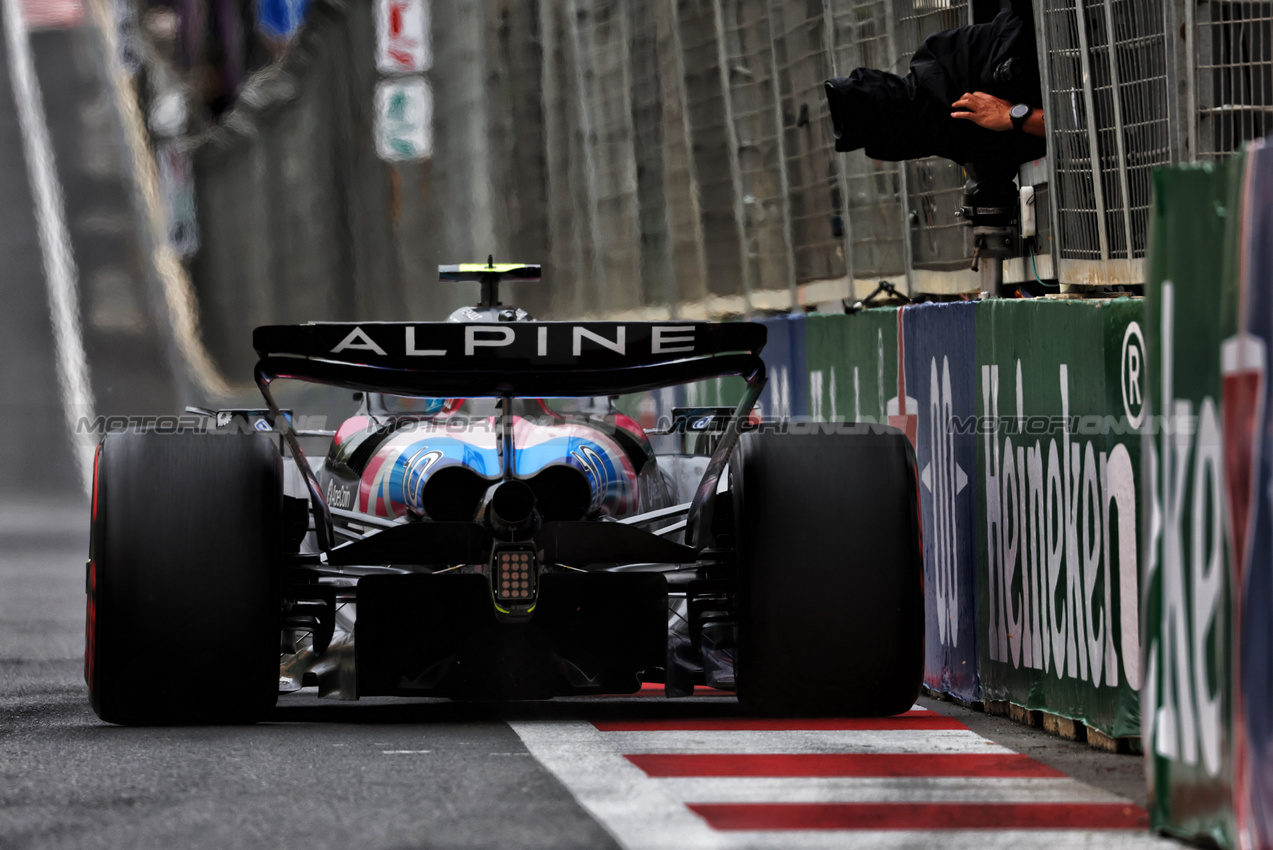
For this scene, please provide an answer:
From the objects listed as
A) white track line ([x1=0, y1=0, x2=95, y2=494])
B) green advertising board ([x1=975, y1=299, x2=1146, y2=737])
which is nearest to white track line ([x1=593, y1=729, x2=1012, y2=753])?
green advertising board ([x1=975, y1=299, x2=1146, y2=737])

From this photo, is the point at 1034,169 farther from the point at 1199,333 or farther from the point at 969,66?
the point at 1199,333

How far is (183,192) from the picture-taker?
49906mm

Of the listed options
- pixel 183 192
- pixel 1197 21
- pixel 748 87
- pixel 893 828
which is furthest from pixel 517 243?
pixel 893 828

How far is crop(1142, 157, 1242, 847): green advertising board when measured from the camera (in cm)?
595

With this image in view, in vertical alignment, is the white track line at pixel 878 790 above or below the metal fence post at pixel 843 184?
below

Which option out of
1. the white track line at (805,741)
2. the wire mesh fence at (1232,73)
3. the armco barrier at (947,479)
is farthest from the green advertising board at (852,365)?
the white track line at (805,741)

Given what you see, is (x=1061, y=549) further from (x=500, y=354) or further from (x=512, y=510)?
(x=500, y=354)

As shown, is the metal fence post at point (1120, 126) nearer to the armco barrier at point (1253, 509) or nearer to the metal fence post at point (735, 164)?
the armco barrier at point (1253, 509)

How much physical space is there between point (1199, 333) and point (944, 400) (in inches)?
154

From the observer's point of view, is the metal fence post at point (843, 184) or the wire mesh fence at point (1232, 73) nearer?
the wire mesh fence at point (1232, 73)

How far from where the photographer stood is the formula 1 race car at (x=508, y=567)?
28.6 ft

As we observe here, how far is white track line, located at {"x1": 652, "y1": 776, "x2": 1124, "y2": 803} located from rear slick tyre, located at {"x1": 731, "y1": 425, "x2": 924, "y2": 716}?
1.45m

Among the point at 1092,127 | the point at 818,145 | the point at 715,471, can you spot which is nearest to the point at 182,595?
the point at 715,471

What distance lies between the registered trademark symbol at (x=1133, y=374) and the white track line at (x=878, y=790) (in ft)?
4.11
